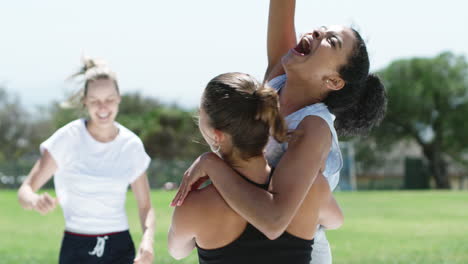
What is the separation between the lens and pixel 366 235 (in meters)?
13.6

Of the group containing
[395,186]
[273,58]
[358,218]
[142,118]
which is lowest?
[395,186]

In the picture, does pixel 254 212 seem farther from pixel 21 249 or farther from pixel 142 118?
pixel 142 118

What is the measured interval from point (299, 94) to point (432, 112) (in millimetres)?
64213

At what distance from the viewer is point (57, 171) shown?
4137 millimetres

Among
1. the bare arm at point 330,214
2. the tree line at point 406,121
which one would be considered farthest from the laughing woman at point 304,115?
the tree line at point 406,121

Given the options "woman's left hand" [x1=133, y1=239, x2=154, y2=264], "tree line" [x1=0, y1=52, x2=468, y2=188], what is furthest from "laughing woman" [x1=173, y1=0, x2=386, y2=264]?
"tree line" [x1=0, y1=52, x2=468, y2=188]

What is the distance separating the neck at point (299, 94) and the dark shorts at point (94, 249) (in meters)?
2.14

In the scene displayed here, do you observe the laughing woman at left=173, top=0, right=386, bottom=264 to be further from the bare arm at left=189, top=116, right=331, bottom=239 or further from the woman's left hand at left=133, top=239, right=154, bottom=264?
the woman's left hand at left=133, top=239, right=154, bottom=264

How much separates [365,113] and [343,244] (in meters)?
9.70

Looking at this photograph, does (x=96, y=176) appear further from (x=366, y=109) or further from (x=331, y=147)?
(x=331, y=147)

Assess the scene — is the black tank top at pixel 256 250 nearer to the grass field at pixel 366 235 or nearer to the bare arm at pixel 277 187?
the bare arm at pixel 277 187

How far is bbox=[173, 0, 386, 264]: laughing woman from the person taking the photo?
5.73ft

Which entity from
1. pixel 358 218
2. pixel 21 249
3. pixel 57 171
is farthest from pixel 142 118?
pixel 57 171

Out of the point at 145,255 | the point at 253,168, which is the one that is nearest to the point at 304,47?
the point at 253,168
